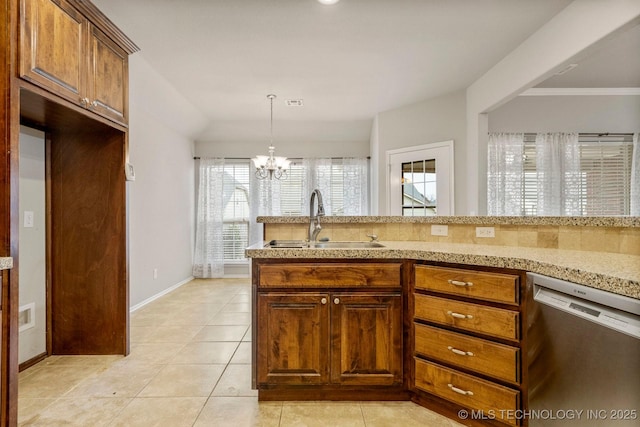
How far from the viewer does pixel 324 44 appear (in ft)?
9.29

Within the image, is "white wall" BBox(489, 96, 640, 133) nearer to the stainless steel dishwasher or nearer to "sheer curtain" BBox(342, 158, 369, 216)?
"sheer curtain" BBox(342, 158, 369, 216)

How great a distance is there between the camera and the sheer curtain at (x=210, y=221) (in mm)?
5504

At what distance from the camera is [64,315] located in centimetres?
253

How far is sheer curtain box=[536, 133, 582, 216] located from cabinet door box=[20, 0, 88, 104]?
16.4 ft

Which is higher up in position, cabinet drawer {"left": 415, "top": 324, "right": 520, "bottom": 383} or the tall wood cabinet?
the tall wood cabinet

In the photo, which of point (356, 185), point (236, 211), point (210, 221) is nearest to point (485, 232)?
point (356, 185)

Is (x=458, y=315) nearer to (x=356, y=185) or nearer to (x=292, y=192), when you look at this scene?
(x=356, y=185)

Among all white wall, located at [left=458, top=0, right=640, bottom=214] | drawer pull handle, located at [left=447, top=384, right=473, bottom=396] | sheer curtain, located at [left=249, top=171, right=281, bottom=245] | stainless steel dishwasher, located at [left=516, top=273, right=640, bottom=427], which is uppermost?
white wall, located at [left=458, top=0, right=640, bottom=214]

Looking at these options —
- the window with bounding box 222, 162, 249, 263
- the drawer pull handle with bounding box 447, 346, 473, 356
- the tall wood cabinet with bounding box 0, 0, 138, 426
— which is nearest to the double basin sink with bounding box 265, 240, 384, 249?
the drawer pull handle with bounding box 447, 346, 473, 356

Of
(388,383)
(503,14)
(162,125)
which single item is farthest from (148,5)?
(388,383)

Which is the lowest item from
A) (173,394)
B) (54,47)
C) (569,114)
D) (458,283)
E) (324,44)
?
(173,394)

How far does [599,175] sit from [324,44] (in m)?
4.11

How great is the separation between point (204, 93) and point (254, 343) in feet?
11.0

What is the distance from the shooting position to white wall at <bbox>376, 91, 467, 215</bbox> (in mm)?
3928
